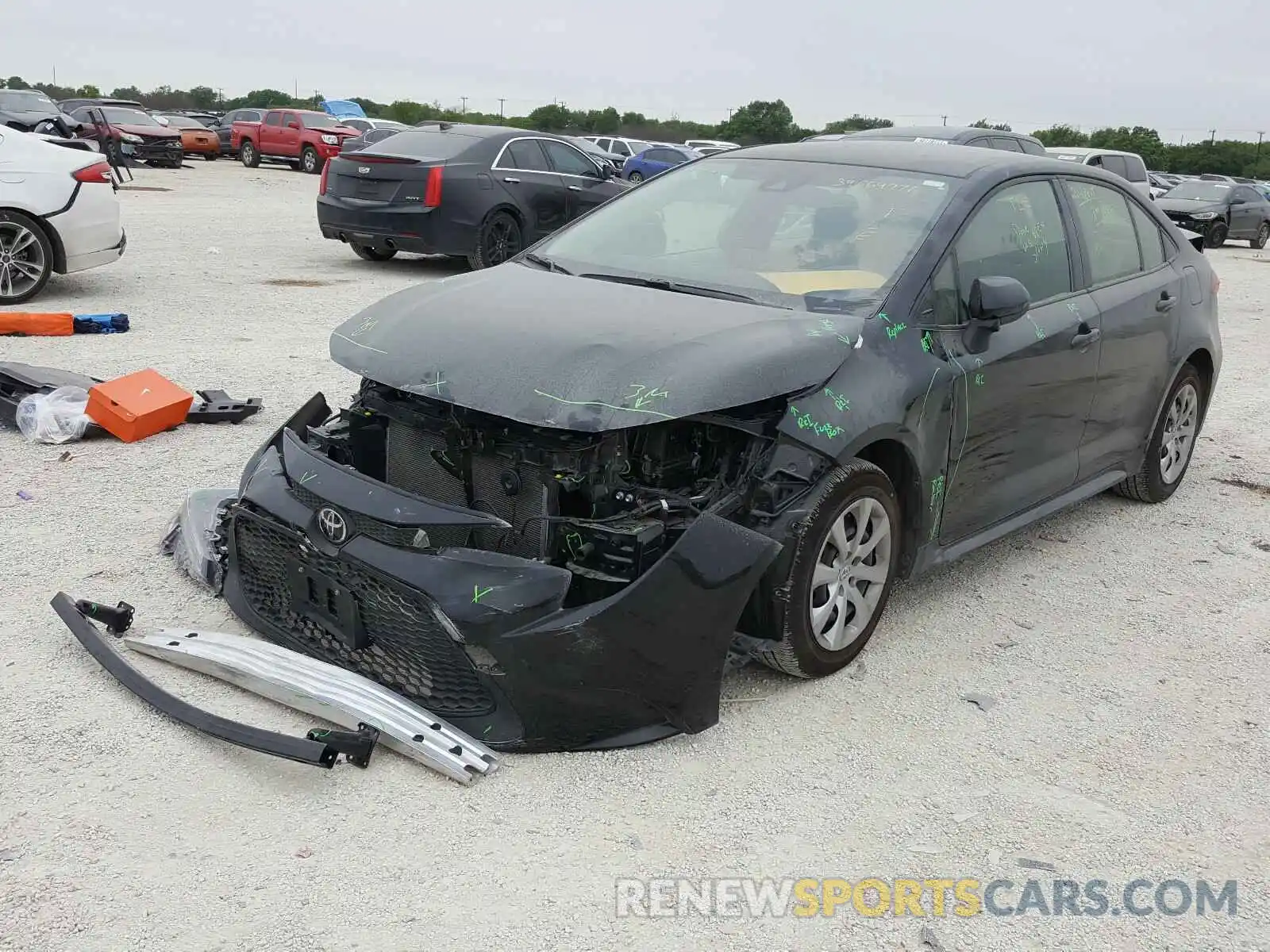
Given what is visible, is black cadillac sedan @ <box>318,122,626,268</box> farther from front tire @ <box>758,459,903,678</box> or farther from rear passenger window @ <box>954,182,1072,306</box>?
front tire @ <box>758,459,903,678</box>

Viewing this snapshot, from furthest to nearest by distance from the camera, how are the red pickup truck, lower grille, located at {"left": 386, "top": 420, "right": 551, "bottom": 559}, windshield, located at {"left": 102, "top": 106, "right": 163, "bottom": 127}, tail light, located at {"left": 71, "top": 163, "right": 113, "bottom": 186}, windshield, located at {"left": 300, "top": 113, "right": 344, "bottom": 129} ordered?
windshield, located at {"left": 300, "top": 113, "right": 344, "bottom": 129}, the red pickup truck, windshield, located at {"left": 102, "top": 106, "right": 163, "bottom": 127}, tail light, located at {"left": 71, "top": 163, "right": 113, "bottom": 186}, lower grille, located at {"left": 386, "top": 420, "right": 551, "bottom": 559}

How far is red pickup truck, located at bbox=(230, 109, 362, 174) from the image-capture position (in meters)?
33.6

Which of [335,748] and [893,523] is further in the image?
[893,523]

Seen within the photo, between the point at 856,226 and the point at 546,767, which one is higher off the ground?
the point at 856,226

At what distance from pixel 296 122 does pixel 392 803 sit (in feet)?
113

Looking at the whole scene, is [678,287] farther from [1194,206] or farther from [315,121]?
[315,121]

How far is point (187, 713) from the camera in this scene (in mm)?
3377

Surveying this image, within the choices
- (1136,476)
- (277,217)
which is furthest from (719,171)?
(277,217)

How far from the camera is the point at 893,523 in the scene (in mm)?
4074

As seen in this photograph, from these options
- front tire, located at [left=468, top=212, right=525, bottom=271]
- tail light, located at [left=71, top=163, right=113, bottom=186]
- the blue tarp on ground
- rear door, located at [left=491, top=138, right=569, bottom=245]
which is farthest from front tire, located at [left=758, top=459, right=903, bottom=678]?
the blue tarp on ground

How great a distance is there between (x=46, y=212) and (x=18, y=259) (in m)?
0.45

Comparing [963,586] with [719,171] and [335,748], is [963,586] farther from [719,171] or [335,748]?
[335,748]

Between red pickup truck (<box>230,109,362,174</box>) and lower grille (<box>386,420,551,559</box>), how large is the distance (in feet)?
102

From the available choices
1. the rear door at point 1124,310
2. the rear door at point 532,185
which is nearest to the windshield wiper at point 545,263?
the rear door at point 1124,310
